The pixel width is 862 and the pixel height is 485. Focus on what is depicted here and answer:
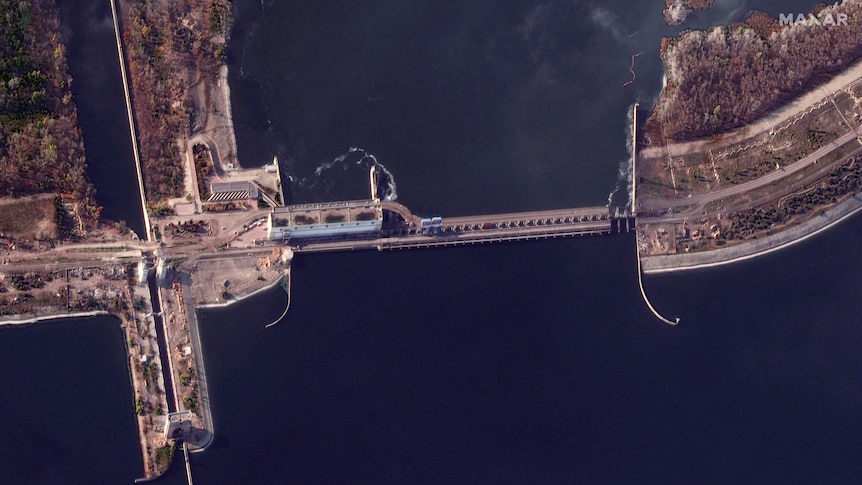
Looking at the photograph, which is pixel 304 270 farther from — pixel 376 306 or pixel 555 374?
pixel 555 374

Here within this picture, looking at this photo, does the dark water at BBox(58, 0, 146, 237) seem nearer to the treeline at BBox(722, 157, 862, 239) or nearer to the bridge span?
the bridge span

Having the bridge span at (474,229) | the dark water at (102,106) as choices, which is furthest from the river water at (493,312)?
the dark water at (102,106)

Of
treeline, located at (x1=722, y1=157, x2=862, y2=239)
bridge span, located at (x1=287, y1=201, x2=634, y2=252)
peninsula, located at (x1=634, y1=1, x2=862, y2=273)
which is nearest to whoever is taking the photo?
bridge span, located at (x1=287, y1=201, x2=634, y2=252)

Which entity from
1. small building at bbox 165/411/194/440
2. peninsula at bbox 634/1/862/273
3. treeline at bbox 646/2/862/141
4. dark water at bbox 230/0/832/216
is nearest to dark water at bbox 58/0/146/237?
dark water at bbox 230/0/832/216

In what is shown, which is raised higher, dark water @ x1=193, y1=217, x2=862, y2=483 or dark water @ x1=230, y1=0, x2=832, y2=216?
dark water @ x1=230, y1=0, x2=832, y2=216

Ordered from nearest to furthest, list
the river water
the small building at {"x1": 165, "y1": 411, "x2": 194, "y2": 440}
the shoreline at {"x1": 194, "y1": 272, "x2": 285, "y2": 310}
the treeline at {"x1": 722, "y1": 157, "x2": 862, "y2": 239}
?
the small building at {"x1": 165, "y1": 411, "x2": 194, "y2": 440} < the river water < the shoreline at {"x1": 194, "y1": 272, "x2": 285, "y2": 310} < the treeline at {"x1": 722, "y1": 157, "x2": 862, "y2": 239}

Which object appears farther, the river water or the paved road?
the paved road

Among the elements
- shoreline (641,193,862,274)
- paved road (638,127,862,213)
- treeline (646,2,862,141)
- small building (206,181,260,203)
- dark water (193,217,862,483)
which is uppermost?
treeline (646,2,862,141)

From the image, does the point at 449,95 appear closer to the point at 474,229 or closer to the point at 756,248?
the point at 474,229
